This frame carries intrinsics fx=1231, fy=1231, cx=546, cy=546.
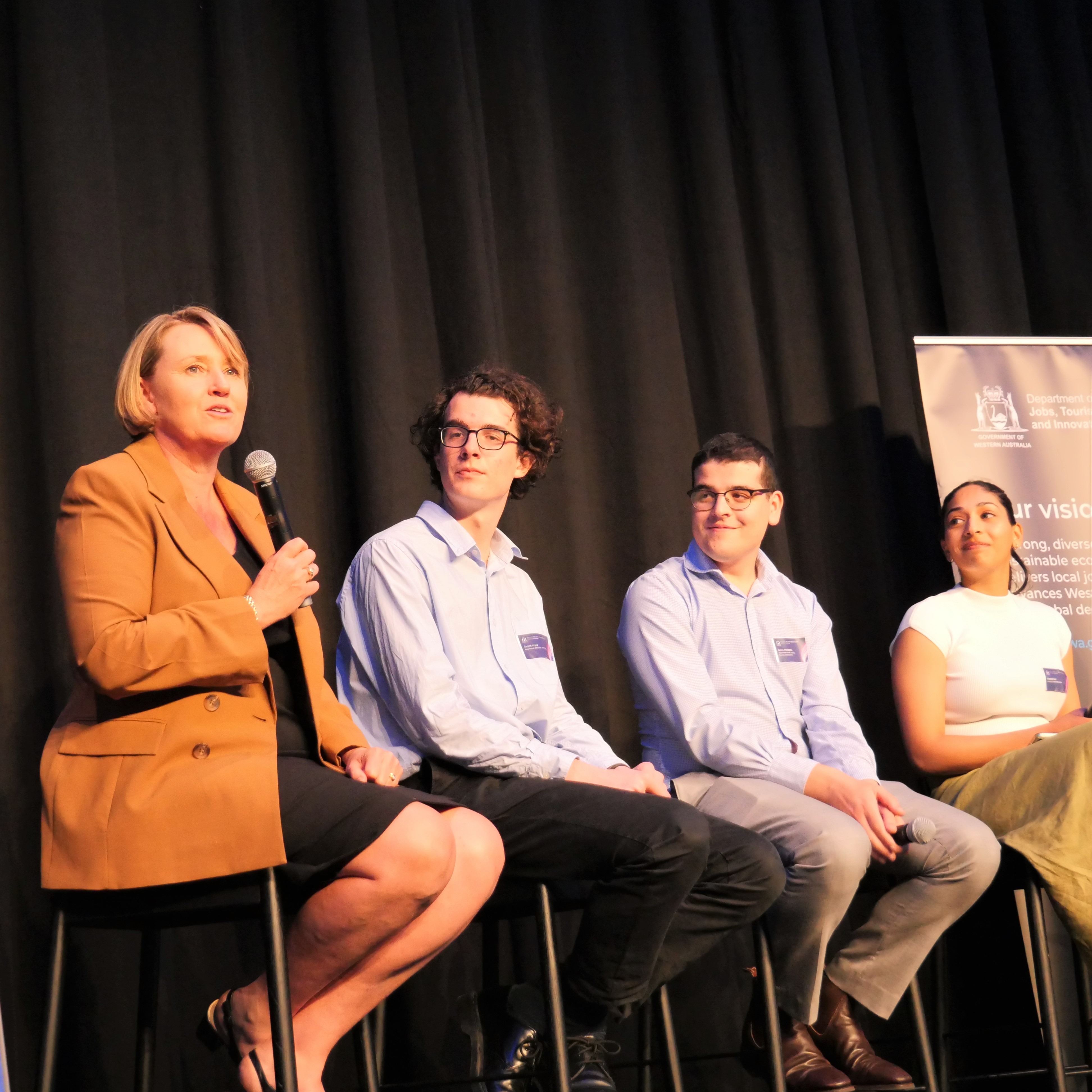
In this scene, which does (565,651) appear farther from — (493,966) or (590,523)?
(493,966)

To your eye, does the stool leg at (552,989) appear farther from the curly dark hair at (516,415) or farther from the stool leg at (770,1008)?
the curly dark hair at (516,415)

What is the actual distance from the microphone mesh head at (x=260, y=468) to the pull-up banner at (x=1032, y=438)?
2.27 meters

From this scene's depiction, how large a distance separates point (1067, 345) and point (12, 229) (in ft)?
9.88

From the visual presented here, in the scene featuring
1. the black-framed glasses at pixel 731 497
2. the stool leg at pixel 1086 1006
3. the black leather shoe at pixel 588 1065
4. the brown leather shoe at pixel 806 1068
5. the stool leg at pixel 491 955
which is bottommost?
the stool leg at pixel 1086 1006

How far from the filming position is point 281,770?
1.87m

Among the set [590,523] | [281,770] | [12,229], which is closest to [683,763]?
[590,523]

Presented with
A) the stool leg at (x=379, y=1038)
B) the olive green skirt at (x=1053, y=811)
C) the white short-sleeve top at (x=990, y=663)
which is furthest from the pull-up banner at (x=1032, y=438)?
the stool leg at (x=379, y=1038)

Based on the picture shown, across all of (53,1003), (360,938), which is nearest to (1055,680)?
(360,938)

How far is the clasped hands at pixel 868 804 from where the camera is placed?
243 centimetres

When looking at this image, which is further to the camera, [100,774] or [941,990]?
[941,990]

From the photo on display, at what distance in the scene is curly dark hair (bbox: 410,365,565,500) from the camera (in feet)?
8.80

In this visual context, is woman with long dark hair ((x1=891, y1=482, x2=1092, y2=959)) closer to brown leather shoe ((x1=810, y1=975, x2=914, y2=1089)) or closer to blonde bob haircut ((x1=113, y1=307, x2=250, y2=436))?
brown leather shoe ((x1=810, y1=975, x2=914, y2=1089))

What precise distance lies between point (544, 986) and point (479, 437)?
1.13m

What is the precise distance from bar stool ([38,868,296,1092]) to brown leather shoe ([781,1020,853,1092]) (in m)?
1.04
